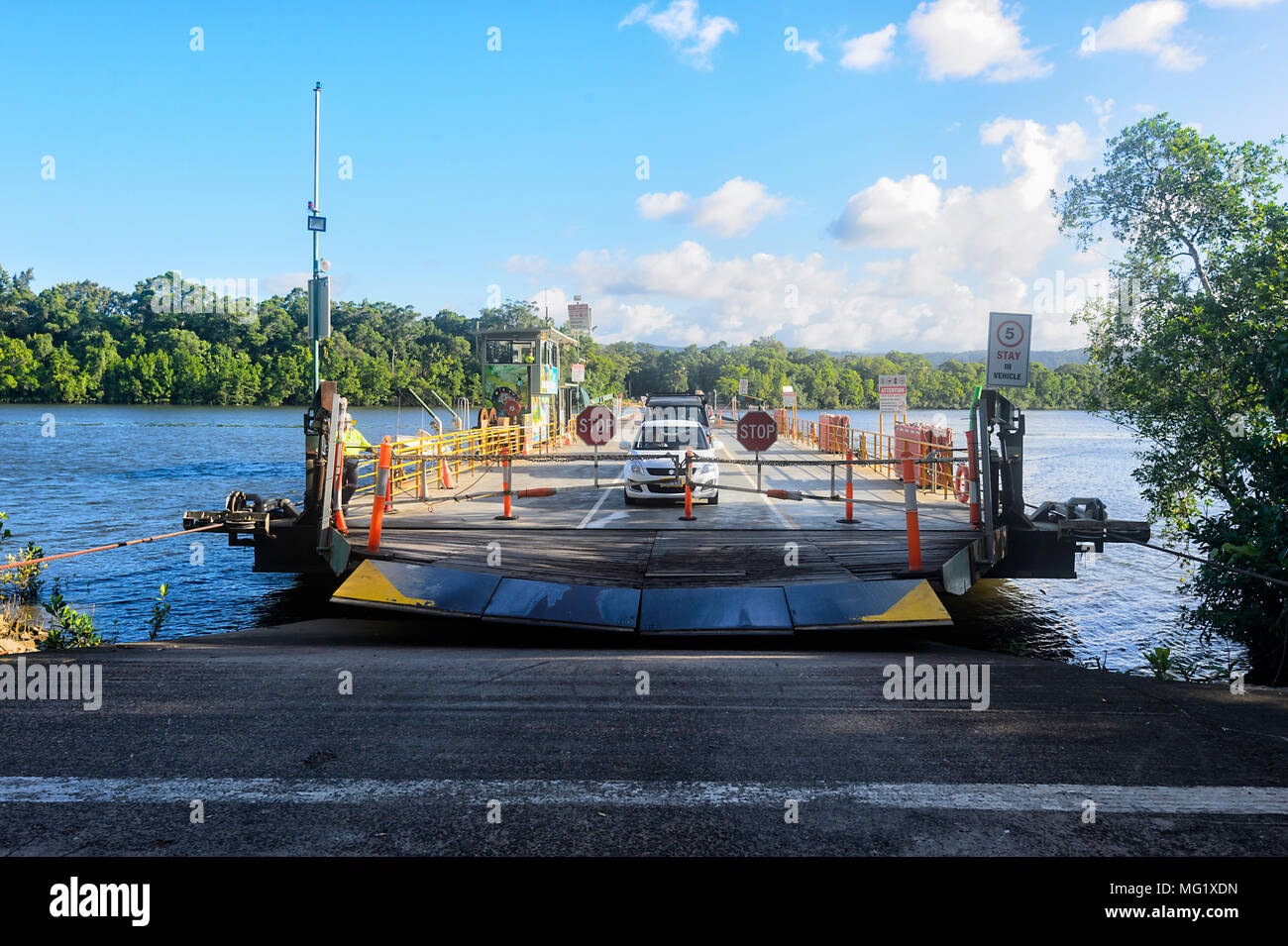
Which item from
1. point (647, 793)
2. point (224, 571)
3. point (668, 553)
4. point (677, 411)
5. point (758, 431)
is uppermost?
point (677, 411)

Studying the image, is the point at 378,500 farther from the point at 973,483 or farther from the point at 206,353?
the point at 206,353

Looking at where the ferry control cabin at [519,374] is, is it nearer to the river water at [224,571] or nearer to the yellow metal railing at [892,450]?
the river water at [224,571]

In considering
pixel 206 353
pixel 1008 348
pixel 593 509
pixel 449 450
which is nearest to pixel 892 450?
pixel 449 450

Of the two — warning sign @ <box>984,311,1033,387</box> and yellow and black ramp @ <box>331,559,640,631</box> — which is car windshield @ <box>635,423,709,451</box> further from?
yellow and black ramp @ <box>331,559,640,631</box>

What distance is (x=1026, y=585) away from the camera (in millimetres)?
17000

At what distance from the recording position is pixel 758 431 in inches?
613

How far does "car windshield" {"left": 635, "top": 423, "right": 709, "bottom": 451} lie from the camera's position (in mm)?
16953

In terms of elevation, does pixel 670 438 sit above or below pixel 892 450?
above

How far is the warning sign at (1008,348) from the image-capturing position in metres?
11.2

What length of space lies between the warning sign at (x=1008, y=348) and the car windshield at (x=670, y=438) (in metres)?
6.65

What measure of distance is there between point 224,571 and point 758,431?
488 inches

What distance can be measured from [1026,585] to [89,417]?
99295mm

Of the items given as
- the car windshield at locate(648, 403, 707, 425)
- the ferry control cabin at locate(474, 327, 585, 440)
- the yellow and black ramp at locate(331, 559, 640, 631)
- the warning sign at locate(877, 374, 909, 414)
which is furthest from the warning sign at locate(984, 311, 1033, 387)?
the ferry control cabin at locate(474, 327, 585, 440)
